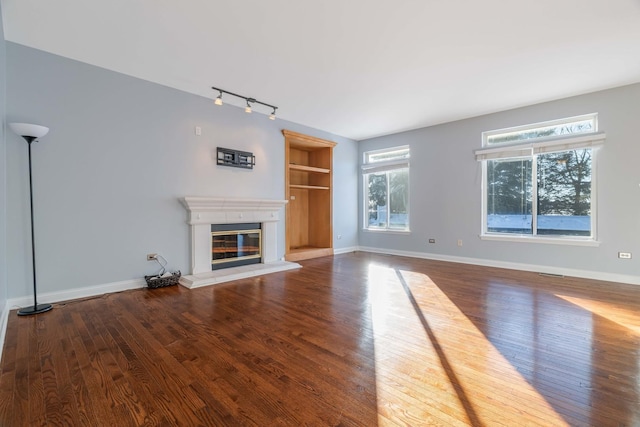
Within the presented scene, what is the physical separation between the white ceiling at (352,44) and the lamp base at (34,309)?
9.24 ft

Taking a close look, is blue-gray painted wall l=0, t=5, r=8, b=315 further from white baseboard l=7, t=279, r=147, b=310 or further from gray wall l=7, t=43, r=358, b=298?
white baseboard l=7, t=279, r=147, b=310

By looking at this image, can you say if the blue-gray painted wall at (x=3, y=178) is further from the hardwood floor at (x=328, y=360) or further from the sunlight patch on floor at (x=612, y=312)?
the sunlight patch on floor at (x=612, y=312)

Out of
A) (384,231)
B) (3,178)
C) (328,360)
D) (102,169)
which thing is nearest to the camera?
(328,360)

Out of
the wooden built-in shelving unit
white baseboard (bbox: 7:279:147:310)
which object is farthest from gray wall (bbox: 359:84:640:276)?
white baseboard (bbox: 7:279:147:310)

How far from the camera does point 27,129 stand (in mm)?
2670

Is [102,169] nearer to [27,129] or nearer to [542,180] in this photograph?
[27,129]

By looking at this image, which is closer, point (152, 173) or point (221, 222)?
point (152, 173)

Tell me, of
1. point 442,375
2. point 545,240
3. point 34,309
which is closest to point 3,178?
point 34,309

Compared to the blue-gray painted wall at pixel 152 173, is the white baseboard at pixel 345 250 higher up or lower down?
lower down

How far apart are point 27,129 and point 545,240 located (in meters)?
7.02

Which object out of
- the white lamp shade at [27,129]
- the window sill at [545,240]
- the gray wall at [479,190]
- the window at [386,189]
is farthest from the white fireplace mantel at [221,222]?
the window sill at [545,240]

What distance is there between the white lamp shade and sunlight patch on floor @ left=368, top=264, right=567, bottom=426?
3.80 meters

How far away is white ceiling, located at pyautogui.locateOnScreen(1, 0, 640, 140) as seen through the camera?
2465mm

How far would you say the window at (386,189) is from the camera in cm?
641
